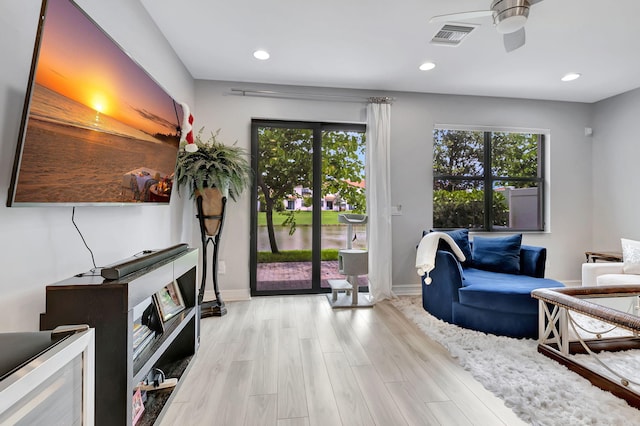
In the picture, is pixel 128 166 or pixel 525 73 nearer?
pixel 128 166

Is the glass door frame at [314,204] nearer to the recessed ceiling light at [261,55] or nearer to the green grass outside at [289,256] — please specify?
the green grass outside at [289,256]

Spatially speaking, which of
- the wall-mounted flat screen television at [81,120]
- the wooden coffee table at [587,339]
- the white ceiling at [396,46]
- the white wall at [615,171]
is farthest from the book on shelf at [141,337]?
the white wall at [615,171]

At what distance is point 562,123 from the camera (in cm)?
421

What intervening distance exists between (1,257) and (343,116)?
133 inches

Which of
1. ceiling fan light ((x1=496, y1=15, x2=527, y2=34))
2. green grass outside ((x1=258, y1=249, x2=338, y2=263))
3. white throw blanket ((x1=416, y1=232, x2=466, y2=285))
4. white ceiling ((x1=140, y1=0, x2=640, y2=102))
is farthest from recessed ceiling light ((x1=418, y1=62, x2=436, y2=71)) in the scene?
green grass outside ((x1=258, y1=249, x2=338, y2=263))

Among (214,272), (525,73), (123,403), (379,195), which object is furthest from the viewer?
(379,195)

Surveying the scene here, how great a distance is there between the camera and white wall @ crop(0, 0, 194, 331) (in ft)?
3.57

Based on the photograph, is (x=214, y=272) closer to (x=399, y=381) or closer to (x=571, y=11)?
(x=399, y=381)

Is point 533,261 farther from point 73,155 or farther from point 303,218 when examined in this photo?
point 73,155

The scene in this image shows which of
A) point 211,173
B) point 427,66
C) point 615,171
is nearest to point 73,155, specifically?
point 211,173

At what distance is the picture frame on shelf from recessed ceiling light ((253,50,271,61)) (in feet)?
7.30

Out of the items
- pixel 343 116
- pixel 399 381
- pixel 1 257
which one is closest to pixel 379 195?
pixel 343 116

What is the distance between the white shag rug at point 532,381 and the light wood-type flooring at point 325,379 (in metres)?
0.10

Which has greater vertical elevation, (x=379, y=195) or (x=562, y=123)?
(x=562, y=123)
